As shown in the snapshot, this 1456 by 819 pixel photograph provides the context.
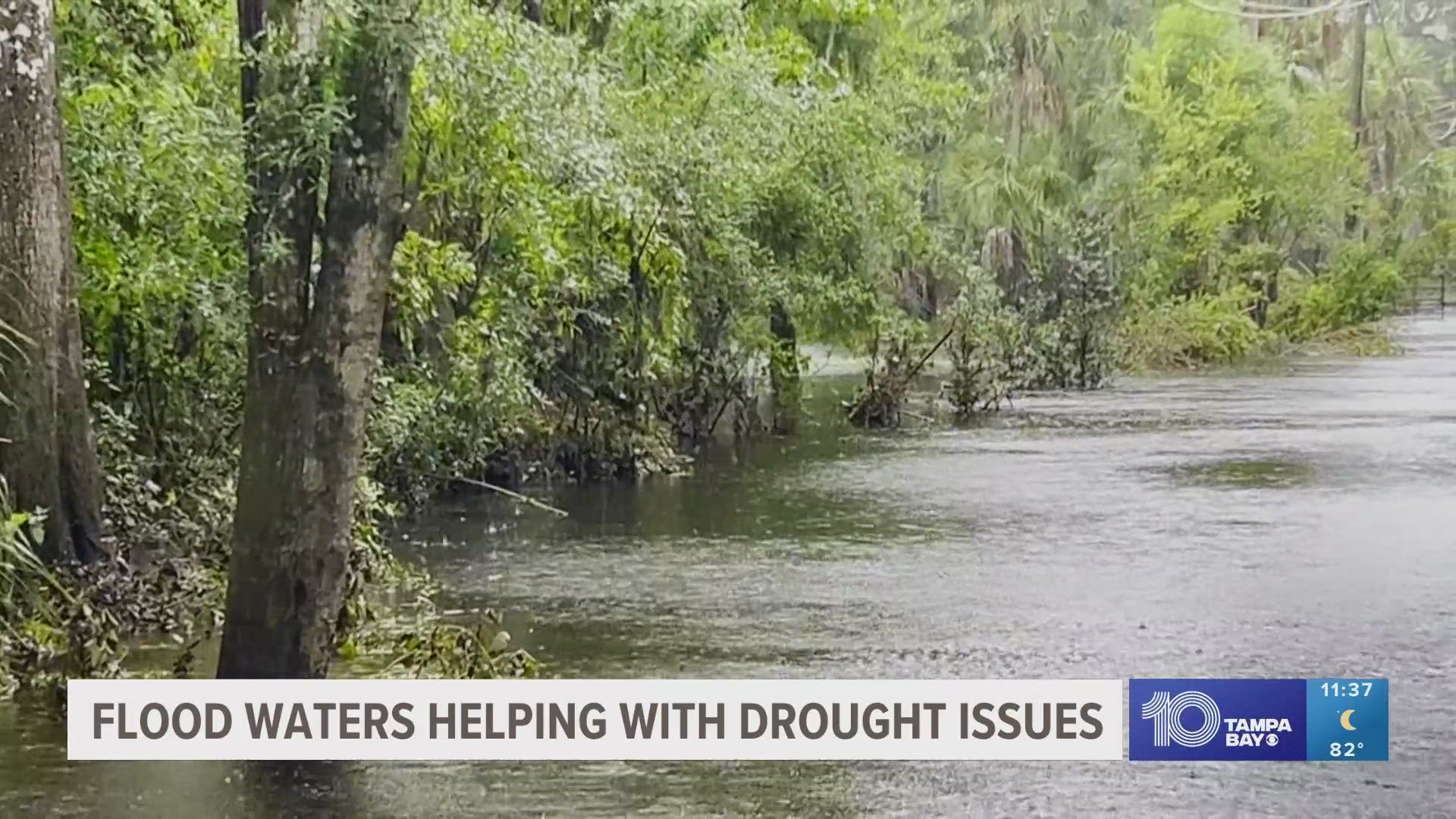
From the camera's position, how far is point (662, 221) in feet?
21.7

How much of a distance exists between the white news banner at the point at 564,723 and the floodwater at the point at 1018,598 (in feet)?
0.13

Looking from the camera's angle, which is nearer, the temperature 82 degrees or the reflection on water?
the temperature 82 degrees

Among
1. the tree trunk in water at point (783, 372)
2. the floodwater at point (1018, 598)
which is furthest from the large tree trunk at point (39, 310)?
the tree trunk in water at point (783, 372)

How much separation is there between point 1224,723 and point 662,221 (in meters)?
3.27

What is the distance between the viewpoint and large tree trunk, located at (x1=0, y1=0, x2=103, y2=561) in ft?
14.1

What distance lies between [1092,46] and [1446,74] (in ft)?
4.19

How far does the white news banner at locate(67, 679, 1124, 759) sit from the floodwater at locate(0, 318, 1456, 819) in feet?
0.13

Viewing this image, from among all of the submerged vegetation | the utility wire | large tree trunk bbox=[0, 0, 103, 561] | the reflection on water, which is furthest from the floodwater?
the utility wire

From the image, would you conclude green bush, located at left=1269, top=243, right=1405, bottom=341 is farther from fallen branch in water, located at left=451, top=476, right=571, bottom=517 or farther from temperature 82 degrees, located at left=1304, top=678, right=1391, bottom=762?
fallen branch in water, located at left=451, top=476, right=571, bottom=517

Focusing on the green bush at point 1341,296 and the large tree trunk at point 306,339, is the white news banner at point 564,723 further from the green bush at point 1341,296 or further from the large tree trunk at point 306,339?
the green bush at point 1341,296

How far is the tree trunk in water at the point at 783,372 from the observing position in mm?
7703

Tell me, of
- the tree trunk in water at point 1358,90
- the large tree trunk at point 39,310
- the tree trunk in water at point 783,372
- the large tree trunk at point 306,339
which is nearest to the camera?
the large tree trunk at point 306,339

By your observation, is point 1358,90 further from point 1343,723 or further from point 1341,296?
point 1343,723

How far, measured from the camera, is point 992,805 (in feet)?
12.3
